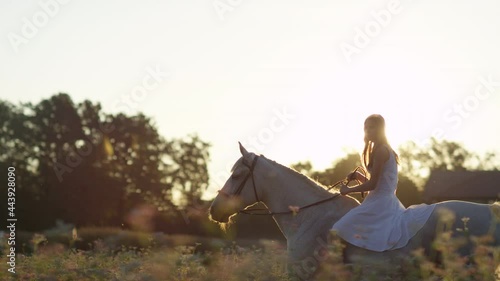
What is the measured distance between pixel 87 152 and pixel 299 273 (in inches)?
2298

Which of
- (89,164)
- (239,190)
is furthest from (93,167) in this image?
(239,190)

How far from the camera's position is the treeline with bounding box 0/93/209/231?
63125 millimetres

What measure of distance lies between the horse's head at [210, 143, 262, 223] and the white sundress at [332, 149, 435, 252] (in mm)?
1785

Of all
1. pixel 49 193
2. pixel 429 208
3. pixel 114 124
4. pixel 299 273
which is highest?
pixel 114 124

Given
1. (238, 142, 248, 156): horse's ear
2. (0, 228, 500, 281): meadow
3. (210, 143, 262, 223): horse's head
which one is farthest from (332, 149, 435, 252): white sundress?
(238, 142, 248, 156): horse's ear

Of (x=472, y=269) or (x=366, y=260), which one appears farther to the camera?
(x=366, y=260)

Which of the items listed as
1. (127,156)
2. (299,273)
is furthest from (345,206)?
(127,156)

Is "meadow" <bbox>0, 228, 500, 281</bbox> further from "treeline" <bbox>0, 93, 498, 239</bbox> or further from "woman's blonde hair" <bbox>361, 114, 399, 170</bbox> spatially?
"treeline" <bbox>0, 93, 498, 239</bbox>

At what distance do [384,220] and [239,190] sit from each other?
2395mm

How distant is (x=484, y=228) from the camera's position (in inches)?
322

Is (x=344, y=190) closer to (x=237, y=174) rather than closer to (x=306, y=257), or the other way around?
(x=306, y=257)

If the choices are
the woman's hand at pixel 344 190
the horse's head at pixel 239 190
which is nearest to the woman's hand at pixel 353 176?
the woman's hand at pixel 344 190

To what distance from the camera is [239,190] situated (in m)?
10.4

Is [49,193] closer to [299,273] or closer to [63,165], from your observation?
[63,165]
